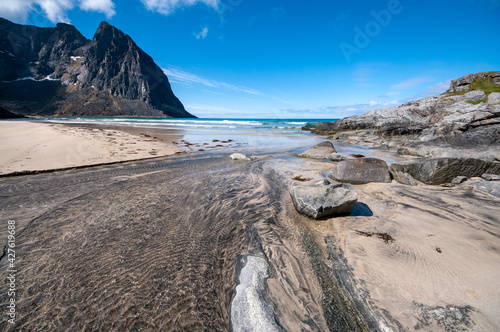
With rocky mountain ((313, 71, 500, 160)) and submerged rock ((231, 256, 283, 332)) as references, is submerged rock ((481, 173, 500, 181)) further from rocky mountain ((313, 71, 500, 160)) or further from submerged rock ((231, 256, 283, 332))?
submerged rock ((231, 256, 283, 332))

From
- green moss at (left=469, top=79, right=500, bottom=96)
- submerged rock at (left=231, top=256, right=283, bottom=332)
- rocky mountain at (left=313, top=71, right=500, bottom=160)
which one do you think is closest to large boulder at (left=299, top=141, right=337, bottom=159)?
rocky mountain at (left=313, top=71, right=500, bottom=160)

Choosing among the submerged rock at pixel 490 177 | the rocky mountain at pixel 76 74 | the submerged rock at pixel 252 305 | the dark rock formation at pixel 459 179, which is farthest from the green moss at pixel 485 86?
the rocky mountain at pixel 76 74

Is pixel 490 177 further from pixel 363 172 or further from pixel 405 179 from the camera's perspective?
pixel 363 172

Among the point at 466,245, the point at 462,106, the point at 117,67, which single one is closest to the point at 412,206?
the point at 466,245

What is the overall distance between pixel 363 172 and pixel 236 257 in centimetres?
585

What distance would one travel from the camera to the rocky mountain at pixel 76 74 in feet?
322

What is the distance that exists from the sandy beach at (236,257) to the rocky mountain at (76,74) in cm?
12081

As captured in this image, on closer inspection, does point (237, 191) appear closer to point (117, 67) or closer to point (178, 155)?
point (178, 155)

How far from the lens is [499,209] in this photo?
4453 mm

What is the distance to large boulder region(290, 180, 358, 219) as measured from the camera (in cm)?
416

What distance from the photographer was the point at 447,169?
20.8 feet

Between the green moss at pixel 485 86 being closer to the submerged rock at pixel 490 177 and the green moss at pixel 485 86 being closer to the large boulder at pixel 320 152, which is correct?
the large boulder at pixel 320 152

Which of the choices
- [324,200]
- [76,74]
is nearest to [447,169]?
[324,200]

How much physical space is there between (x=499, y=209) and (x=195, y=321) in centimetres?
700
